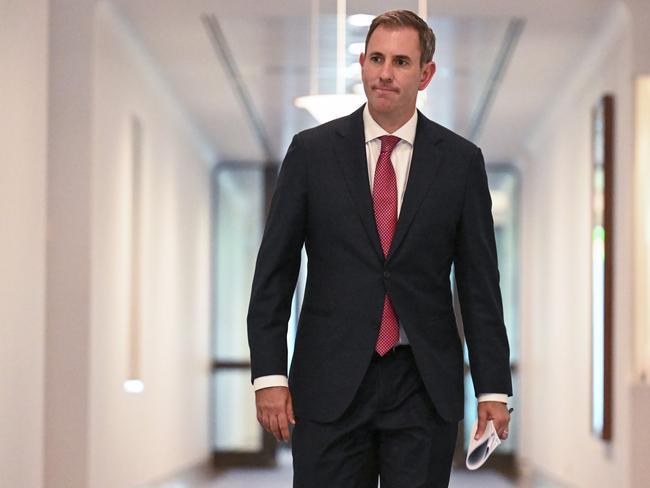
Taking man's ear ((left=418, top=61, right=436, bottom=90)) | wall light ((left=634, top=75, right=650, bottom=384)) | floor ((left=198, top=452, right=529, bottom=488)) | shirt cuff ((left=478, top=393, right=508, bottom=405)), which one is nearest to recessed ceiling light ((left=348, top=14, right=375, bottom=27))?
wall light ((left=634, top=75, right=650, bottom=384))

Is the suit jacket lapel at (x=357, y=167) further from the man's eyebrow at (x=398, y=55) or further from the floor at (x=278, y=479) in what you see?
the floor at (x=278, y=479)

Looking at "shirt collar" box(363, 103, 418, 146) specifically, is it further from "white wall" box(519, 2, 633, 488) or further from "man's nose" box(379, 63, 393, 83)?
"white wall" box(519, 2, 633, 488)

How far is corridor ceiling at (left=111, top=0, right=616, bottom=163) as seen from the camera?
7391mm

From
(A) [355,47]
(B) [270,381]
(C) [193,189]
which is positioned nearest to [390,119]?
(B) [270,381]

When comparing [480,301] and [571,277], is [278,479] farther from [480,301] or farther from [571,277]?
[480,301]

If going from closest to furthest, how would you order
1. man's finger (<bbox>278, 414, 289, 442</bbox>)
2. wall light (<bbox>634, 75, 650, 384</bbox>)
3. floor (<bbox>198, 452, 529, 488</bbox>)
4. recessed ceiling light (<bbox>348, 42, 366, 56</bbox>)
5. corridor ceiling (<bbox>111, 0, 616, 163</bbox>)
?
man's finger (<bbox>278, 414, 289, 442</bbox>) → wall light (<bbox>634, 75, 650, 384</bbox>) → corridor ceiling (<bbox>111, 0, 616, 163</bbox>) → recessed ceiling light (<bbox>348, 42, 366, 56</bbox>) → floor (<bbox>198, 452, 529, 488</bbox>)

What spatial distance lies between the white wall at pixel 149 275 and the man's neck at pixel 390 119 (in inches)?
175

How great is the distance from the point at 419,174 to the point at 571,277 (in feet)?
23.0

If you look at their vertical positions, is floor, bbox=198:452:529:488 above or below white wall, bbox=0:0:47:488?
below

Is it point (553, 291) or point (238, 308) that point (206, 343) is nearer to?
point (238, 308)

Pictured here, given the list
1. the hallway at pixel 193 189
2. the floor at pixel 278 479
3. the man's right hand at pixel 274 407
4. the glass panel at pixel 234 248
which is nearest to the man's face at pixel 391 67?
the man's right hand at pixel 274 407

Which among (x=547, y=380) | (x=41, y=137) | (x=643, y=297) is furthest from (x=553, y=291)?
(x=41, y=137)

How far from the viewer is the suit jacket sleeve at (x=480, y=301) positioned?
2699mm

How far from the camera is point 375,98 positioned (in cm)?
266
